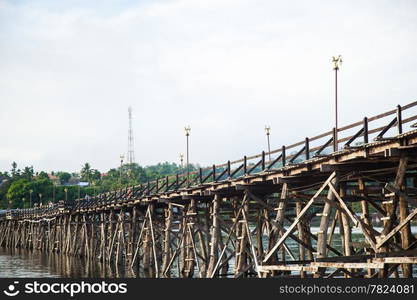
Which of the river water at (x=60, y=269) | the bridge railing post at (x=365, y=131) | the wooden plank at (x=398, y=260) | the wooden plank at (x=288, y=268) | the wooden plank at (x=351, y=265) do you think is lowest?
the river water at (x=60, y=269)

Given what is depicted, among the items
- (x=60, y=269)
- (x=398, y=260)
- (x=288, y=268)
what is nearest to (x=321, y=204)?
(x=288, y=268)

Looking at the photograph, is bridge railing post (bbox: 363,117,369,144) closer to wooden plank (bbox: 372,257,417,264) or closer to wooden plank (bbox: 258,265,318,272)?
wooden plank (bbox: 372,257,417,264)

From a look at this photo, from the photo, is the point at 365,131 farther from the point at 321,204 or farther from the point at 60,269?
the point at 60,269

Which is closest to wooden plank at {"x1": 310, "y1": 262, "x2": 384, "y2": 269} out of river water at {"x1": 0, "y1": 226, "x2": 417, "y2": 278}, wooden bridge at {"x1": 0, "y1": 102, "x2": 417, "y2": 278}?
wooden bridge at {"x1": 0, "y1": 102, "x2": 417, "y2": 278}

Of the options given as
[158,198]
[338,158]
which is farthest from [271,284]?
[158,198]

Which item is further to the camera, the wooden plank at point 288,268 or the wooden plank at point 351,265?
the wooden plank at point 288,268

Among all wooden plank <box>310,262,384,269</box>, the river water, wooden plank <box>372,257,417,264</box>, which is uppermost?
wooden plank <box>372,257,417,264</box>

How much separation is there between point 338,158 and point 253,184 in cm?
697

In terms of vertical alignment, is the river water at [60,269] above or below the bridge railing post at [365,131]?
below

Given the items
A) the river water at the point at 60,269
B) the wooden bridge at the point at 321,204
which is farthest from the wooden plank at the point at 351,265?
the river water at the point at 60,269

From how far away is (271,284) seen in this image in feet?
67.0

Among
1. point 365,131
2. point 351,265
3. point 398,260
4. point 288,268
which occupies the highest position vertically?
point 365,131

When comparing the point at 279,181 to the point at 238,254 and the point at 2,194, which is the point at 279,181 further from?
the point at 2,194

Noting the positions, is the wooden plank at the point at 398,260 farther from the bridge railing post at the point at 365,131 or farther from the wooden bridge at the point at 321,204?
the bridge railing post at the point at 365,131
